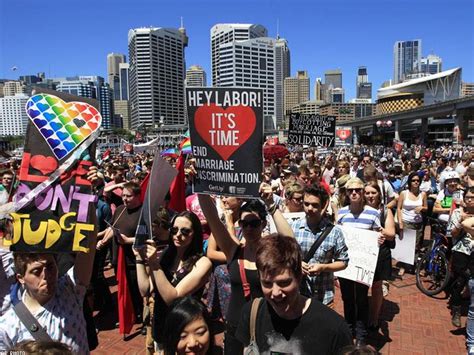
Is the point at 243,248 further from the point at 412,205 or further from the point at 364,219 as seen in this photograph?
the point at 412,205

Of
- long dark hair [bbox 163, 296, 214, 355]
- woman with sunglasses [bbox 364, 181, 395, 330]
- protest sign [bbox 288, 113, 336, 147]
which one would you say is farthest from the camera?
protest sign [bbox 288, 113, 336, 147]

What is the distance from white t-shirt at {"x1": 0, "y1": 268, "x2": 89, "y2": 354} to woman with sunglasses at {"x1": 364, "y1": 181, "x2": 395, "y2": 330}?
334 centimetres

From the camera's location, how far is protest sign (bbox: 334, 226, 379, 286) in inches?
174

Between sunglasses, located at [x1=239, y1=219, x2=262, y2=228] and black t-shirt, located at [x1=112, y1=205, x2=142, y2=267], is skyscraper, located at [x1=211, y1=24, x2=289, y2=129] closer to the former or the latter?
black t-shirt, located at [x1=112, y1=205, x2=142, y2=267]

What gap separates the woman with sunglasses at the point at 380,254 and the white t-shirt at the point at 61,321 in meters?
3.34

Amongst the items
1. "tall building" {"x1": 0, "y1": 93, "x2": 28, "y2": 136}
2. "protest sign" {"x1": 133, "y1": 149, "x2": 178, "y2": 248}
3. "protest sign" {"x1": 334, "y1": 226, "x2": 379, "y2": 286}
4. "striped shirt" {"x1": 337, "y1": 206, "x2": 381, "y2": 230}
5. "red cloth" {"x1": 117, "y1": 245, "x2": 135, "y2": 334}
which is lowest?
"red cloth" {"x1": 117, "y1": 245, "x2": 135, "y2": 334}

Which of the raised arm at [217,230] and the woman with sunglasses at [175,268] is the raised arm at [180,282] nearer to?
the woman with sunglasses at [175,268]

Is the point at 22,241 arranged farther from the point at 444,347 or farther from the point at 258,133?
the point at 444,347

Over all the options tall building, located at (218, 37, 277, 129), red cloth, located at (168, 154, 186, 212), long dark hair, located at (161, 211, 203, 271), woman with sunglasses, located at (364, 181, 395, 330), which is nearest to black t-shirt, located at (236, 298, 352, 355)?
long dark hair, located at (161, 211, 203, 271)

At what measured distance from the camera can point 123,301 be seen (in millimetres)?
5051

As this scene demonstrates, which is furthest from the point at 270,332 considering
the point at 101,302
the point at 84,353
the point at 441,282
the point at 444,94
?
the point at 444,94

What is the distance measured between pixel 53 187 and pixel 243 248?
1562 mm

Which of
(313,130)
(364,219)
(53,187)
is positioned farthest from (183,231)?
(313,130)

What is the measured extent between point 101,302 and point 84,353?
11.9 ft
